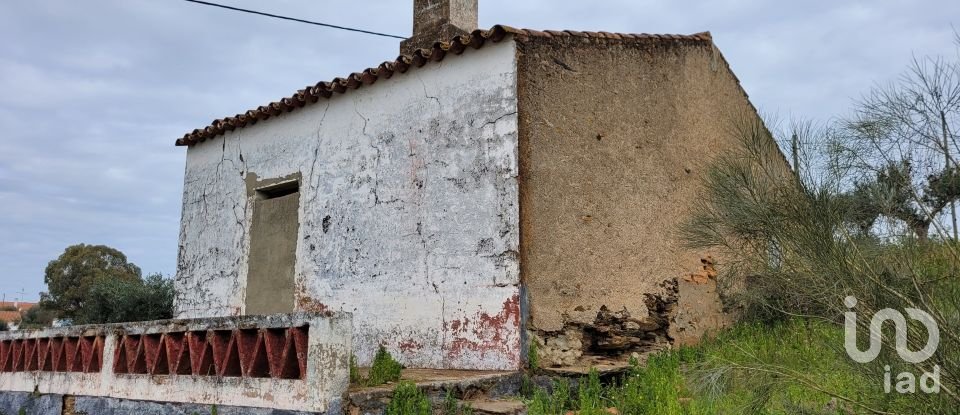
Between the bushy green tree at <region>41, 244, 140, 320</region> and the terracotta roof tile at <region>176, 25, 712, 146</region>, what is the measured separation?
1082 inches

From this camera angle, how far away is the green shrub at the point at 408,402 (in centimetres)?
529

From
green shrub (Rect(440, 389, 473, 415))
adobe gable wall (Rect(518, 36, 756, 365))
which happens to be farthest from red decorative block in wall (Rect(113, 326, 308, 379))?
adobe gable wall (Rect(518, 36, 756, 365))

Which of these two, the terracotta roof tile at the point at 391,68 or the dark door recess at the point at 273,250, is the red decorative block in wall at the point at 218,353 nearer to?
the dark door recess at the point at 273,250

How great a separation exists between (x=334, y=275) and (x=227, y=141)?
10.6 ft

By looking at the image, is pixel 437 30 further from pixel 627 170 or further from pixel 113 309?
pixel 113 309

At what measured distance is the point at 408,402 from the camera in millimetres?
5328

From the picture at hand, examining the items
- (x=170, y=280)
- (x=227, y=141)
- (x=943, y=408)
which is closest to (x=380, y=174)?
(x=227, y=141)

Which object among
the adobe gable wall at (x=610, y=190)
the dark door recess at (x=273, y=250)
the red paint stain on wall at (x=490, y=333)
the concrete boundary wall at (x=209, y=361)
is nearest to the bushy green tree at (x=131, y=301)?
the dark door recess at (x=273, y=250)

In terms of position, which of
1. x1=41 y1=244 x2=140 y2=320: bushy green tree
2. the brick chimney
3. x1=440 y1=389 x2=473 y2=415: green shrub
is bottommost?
x1=440 y1=389 x2=473 y2=415: green shrub

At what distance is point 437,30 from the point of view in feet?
33.7

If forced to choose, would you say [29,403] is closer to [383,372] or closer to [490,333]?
[383,372]

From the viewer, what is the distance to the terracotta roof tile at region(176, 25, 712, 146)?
7617 millimetres

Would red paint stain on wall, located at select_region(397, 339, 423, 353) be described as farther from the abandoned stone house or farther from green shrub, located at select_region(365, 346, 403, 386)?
green shrub, located at select_region(365, 346, 403, 386)

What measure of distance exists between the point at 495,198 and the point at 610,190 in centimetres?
141
